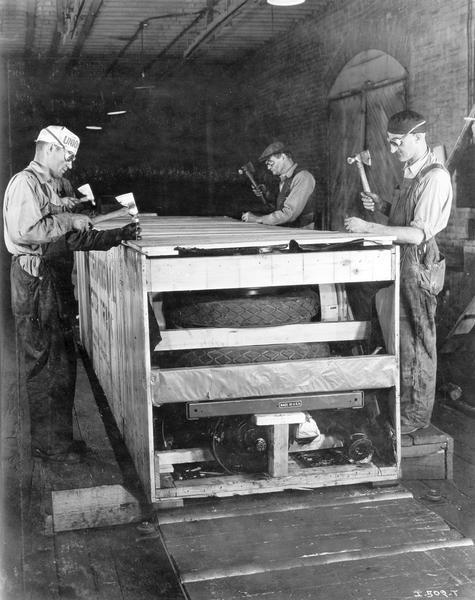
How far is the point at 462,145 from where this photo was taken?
22.9 feet

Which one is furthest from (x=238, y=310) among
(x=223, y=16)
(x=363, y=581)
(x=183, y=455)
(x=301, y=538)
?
(x=223, y=16)

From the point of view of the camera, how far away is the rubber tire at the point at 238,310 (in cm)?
379

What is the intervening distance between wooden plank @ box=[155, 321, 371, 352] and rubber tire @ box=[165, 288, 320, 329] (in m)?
0.04

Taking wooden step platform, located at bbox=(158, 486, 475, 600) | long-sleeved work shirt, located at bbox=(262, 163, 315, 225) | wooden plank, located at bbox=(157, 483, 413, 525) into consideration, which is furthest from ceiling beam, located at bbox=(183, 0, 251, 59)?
wooden step platform, located at bbox=(158, 486, 475, 600)

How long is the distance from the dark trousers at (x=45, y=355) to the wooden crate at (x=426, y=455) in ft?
6.68

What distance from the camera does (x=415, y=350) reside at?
4.54m

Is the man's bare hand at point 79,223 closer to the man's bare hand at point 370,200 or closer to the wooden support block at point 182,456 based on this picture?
the wooden support block at point 182,456

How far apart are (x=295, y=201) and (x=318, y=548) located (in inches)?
167

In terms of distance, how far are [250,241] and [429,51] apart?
16.9 feet

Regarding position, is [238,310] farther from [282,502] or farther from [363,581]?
[363,581]

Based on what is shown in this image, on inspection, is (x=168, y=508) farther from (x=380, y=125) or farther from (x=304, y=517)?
(x=380, y=125)

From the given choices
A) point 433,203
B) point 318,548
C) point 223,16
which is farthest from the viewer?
point 223,16

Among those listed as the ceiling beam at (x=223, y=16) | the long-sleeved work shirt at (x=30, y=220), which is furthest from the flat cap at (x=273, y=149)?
the long-sleeved work shirt at (x=30, y=220)

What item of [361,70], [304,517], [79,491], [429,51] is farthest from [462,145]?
[79,491]
